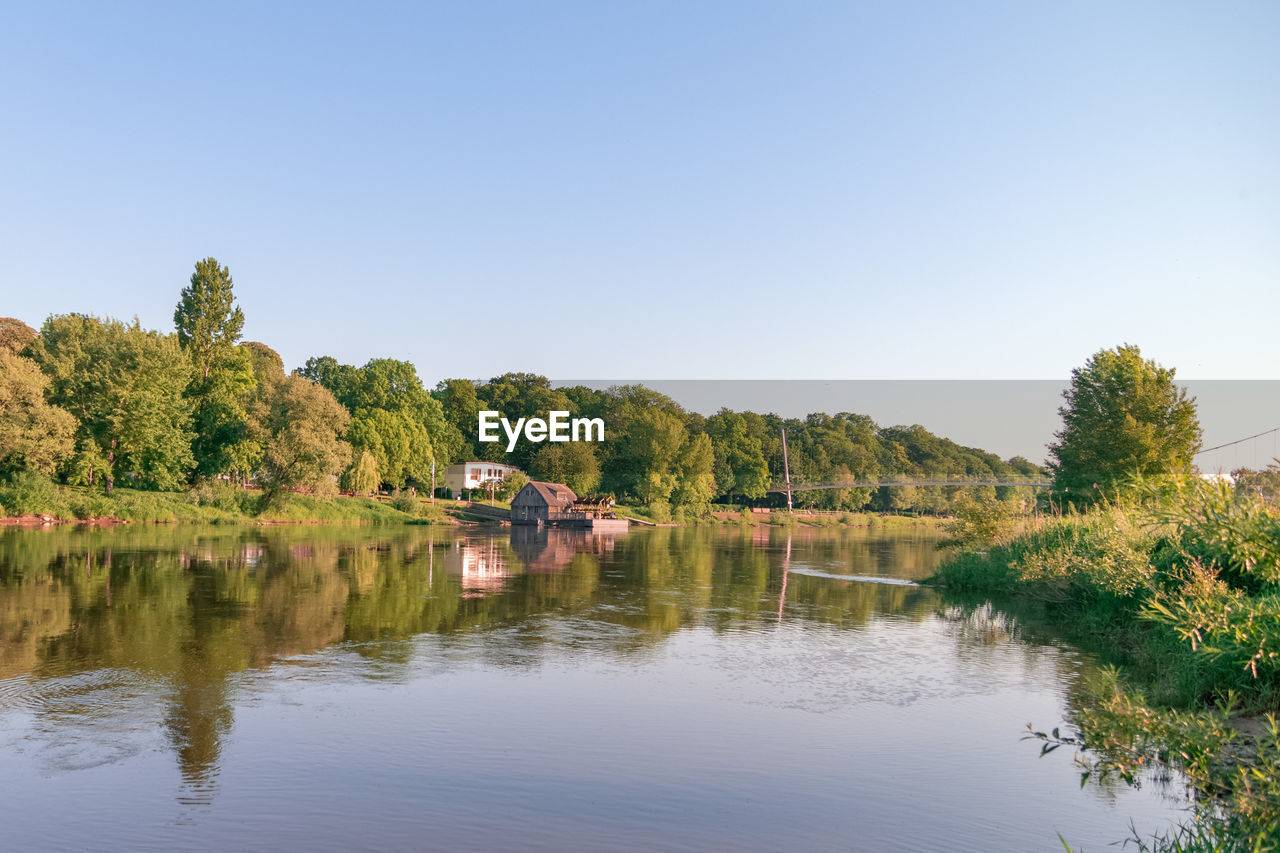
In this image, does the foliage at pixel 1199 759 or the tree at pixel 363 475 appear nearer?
the foliage at pixel 1199 759

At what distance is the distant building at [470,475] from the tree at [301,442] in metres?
45.3

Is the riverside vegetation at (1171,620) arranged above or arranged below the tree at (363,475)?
below

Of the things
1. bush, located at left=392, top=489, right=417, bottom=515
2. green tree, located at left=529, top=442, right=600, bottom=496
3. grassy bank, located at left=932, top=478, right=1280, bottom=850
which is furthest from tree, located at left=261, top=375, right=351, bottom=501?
grassy bank, located at left=932, top=478, right=1280, bottom=850

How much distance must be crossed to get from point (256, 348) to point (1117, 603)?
5306 inches

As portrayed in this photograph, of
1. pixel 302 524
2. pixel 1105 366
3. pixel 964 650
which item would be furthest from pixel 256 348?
pixel 964 650

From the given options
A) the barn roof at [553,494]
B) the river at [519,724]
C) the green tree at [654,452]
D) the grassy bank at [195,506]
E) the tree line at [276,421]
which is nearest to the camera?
the river at [519,724]

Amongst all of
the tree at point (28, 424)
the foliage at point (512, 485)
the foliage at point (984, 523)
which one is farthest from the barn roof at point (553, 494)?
the foliage at point (984, 523)

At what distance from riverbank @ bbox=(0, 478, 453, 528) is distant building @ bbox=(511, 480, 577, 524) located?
1362cm

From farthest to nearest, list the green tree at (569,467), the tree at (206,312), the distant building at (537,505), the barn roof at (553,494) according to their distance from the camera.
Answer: the green tree at (569,467) → the barn roof at (553,494) → the distant building at (537,505) → the tree at (206,312)

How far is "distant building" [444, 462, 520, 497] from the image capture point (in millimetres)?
117125

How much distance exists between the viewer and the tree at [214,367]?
68875 mm

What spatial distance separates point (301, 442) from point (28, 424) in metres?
17.5

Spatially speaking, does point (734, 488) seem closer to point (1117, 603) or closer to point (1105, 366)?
point (1105, 366)

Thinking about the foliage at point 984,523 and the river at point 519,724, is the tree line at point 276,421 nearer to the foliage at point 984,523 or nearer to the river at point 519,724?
the foliage at point 984,523
